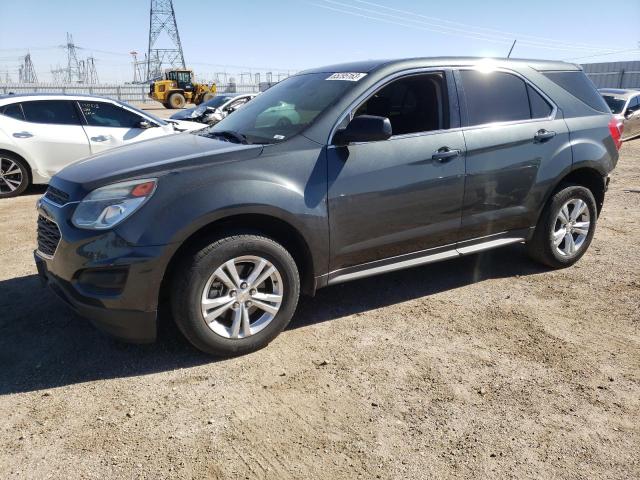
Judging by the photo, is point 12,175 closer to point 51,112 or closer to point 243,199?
point 51,112

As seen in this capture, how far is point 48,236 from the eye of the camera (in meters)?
3.15

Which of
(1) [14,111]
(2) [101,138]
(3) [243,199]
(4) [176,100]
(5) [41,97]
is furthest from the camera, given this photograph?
(4) [176,100]

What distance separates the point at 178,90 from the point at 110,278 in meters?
33.5

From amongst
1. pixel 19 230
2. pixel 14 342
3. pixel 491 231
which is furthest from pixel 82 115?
pixel 491 231

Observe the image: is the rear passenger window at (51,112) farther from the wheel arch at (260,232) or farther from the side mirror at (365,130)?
the side mirror at (365,130)

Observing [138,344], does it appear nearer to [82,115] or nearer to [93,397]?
[93,397]

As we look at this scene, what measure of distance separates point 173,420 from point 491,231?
2.80 m

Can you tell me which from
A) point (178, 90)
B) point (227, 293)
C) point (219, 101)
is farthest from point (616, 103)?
point (178, 90)

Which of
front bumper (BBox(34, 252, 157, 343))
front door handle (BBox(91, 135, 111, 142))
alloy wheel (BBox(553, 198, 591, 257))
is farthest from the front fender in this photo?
front door handle (BBox(91, 135, 111, 142))

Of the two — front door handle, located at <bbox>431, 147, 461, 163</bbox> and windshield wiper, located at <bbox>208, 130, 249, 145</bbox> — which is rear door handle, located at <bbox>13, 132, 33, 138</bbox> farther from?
front door handle, located at <bbox>431, 147, 461, 163</bbox>

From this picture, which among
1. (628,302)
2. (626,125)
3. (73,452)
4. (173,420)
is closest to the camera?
(73,452)

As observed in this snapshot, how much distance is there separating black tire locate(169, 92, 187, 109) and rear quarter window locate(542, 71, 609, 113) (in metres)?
31.8

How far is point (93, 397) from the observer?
2.78 metres

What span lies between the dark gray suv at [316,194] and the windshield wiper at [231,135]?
0.10ft
